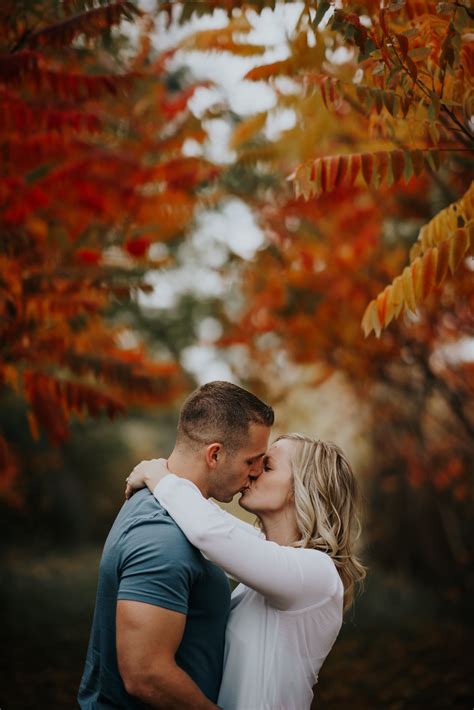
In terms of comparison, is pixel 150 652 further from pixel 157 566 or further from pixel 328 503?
pixel 328 503

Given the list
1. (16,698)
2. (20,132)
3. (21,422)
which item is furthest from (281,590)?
(21,422)

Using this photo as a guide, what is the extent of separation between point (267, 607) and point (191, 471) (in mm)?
672

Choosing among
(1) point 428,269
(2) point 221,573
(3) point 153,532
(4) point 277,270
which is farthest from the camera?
(4) point 277,270

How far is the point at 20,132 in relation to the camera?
7445 mm

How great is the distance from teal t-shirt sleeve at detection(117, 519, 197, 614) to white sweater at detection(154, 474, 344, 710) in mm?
64

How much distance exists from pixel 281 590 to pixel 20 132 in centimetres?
586

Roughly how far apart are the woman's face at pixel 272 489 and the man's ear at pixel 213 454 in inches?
13.8

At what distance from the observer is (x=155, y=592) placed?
282cm

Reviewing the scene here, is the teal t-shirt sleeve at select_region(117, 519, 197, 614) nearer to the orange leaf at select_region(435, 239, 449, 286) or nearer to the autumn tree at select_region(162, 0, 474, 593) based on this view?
the orange leaf at select_region(435, 239, 449, 286)

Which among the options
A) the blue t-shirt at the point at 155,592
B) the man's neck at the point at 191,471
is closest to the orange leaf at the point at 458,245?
the man's neck at the point at 191,471

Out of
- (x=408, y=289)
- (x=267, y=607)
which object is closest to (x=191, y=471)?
(x=267, y=607)

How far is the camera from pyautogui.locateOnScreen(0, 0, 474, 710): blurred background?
4215 mm

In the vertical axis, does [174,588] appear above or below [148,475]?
below

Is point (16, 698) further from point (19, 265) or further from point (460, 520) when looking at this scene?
point (460, 520)
